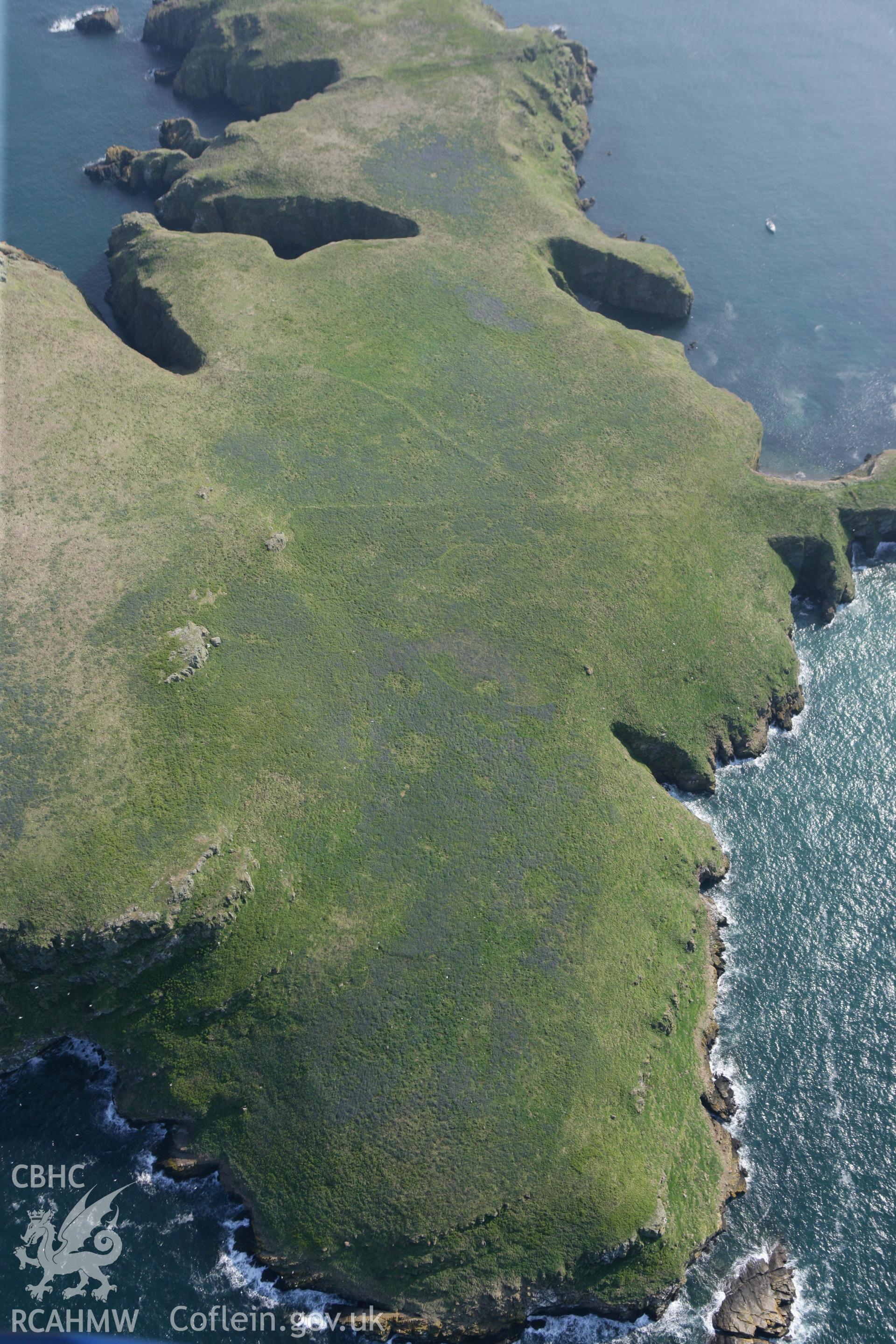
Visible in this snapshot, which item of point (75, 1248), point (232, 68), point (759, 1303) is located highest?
point (232, 68)

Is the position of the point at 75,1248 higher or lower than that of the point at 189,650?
lower

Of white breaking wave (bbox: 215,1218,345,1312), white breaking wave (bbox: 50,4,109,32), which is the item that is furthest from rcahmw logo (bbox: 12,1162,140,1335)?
white breaking wave (bbox: 50,4,109,32)

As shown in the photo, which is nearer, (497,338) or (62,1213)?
(62,1213)

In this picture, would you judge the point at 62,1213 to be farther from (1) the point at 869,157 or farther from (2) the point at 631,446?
(1) the point at 869,157

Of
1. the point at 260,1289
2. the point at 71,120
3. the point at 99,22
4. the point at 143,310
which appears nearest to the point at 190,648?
the point at 260,1289

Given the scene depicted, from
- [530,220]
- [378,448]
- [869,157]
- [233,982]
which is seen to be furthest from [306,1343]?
[869,157]

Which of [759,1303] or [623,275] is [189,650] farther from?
[623,275]

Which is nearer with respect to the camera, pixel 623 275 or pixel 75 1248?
pixel 75 1248

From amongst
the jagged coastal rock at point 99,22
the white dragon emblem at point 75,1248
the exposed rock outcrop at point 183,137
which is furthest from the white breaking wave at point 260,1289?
the jagged coastal rock at point 99,22
